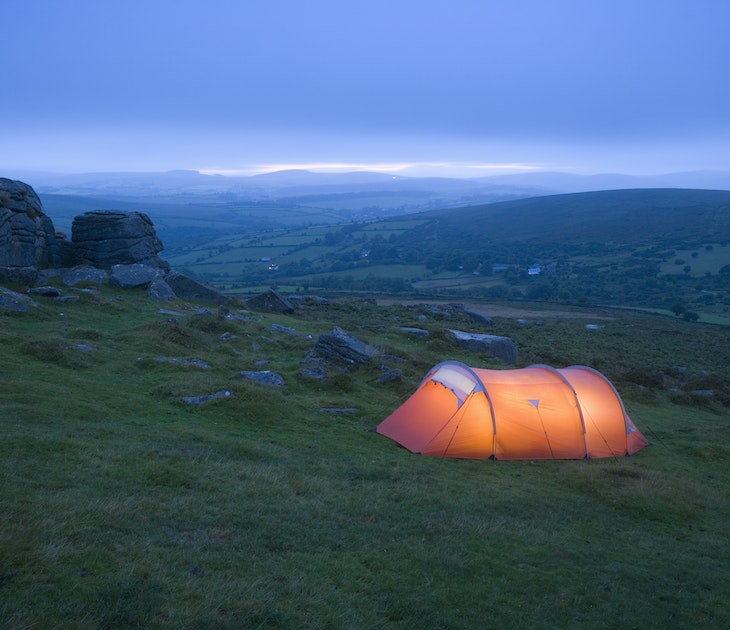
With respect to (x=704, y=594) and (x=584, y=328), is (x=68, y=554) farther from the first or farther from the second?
(x=584, y=328)

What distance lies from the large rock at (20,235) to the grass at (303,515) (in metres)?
9.22

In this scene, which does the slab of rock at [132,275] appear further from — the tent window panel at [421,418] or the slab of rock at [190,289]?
the tent window panel at [421,418]

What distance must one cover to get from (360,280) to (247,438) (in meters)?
79.4

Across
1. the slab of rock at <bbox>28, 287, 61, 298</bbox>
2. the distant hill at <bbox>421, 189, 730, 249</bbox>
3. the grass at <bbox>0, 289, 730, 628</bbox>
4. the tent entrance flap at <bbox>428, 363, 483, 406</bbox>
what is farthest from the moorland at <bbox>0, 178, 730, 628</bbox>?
the distant hill at <bbox>421, 189, 730, 249</bbox>

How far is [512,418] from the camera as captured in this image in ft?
56.1

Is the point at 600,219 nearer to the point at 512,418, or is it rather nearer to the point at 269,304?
the point at 269,304

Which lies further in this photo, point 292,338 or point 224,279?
point 224,279

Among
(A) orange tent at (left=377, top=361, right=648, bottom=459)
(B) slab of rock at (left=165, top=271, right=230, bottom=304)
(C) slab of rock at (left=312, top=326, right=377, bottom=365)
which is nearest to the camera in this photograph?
(A) orange tent at (left=377, top=361, right=648, bottom=459)

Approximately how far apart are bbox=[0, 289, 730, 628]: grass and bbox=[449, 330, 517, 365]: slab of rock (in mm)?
11293

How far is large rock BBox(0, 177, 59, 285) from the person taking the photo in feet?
98.3

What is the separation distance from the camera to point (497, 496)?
13.2m

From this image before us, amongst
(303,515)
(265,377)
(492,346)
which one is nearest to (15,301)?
(265,377)

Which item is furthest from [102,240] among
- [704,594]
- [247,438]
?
[704,594]

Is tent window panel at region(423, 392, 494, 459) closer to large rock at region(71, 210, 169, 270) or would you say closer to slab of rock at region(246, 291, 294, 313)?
slab of rock at region(246, 291, 294, 313)
